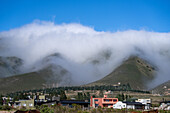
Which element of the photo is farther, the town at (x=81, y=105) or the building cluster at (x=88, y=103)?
the building cluster at (x=88, y=103)

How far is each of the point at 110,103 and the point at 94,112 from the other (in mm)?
73974

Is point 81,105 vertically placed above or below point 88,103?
below

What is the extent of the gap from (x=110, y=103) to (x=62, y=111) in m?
78.6

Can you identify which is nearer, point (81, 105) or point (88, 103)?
point (81, 105)

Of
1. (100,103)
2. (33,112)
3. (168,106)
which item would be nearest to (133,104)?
(168,106)

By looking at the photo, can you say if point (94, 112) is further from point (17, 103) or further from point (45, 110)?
point (17, 103)

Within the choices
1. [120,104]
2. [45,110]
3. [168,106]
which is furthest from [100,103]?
[45,110]

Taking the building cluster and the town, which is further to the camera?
the building cluster

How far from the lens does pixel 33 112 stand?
45750mm

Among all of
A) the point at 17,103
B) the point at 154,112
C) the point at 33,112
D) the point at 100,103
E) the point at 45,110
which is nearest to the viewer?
the point at 33,112

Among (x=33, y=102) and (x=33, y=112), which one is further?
(x=33, y=102)

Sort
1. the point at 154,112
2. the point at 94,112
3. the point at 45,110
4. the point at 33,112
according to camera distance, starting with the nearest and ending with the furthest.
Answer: the point at 33,112, the point at 45,110, the point at 154,112, the point at 94,112

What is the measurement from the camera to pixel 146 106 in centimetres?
11900

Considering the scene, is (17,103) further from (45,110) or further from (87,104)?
(45,110)
